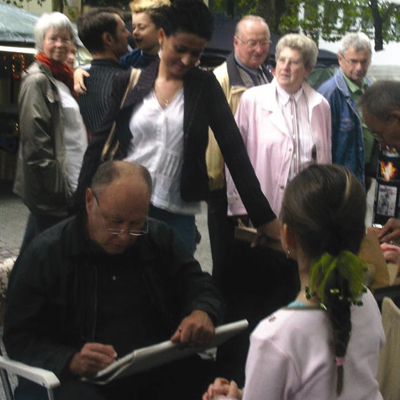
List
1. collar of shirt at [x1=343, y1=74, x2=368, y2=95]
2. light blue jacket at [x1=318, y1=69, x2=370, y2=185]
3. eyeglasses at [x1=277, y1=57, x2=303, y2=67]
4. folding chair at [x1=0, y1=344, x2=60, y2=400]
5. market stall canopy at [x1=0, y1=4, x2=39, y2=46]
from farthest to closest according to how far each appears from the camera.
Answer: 1. market stall canopy at [x1=0, y1=4, x2=39, y2=46]
2. collar of shirt at [x1=343, y1=74, x2=368, y2=95]
3. light blue jacket at [x1=318, y1=69, x2=370, y2=185]
4. eyeglasses at [x1=277, y1=57, x2=303, y2=67]
5. folding chair at [x1=0, y1=344, x2=60, y2=400]

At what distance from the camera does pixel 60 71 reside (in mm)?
4668

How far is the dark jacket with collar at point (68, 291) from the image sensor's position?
285 centimetres

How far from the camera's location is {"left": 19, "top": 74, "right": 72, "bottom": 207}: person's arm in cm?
440

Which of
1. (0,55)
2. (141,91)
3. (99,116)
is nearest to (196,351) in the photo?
(141,91)

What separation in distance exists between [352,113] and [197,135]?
2124 millimetres

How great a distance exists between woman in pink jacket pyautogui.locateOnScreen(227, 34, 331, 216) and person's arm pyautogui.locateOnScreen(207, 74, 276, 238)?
680mm

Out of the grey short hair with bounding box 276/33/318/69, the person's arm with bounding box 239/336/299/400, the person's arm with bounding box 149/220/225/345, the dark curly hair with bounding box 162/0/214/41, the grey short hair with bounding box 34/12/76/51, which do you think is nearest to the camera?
the person's arm with bounding box 239/336/299/400

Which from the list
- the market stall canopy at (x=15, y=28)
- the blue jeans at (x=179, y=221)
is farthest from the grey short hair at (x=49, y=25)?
the market stall canopy at (x=15, y=28)

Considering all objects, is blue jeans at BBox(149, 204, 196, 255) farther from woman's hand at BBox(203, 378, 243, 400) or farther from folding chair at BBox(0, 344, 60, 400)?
woman's hand at BBox(203, 378, 243, 400)

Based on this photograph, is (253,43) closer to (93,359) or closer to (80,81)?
(80,81)

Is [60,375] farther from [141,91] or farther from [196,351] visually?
[141,91]

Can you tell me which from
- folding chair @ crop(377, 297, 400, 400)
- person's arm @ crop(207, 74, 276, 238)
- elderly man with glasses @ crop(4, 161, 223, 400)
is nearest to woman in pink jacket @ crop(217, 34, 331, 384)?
person's arm @ crop(207, 74, 276, 238)

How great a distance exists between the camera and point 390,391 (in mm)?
2873

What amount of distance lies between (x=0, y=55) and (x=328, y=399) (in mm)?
12116
